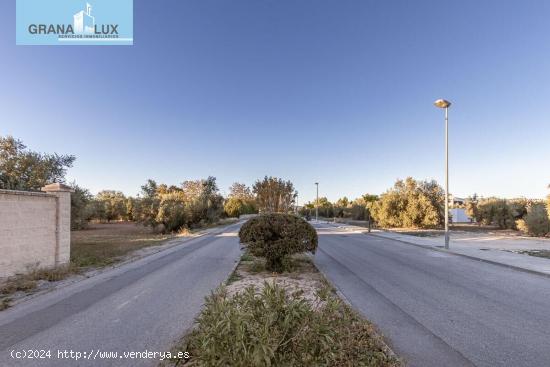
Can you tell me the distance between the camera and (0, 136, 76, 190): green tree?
12.2 metres

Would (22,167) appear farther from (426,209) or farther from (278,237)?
(426,209)

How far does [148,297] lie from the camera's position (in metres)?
6.16

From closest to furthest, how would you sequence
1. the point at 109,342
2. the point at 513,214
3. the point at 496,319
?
the point at 109,342
the point at 496,319
the point at 513,214

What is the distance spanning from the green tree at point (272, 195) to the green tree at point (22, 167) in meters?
11.1

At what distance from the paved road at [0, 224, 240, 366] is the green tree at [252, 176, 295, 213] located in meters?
8.50

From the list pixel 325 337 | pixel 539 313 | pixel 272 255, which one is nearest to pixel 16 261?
pixel 272 255

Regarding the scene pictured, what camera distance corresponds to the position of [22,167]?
41.5ft

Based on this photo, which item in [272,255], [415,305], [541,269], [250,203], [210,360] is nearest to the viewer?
[210,360]

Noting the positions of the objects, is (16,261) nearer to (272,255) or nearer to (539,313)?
(272,255)

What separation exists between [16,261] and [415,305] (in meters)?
10.4

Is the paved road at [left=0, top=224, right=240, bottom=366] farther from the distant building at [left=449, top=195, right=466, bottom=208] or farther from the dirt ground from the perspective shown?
the distant building at [left=449, top=195, right=466, bottom=208]

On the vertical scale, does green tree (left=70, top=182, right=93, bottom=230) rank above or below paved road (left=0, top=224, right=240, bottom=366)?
above

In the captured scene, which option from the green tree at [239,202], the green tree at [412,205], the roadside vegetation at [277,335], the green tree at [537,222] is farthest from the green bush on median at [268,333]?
the green tree at [239,202]

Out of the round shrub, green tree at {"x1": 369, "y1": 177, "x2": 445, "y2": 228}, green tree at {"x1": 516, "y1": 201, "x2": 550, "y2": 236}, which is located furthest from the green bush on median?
green tree at {"x1": 369, "y1": 177, "x2": 445, "y2": 228}
